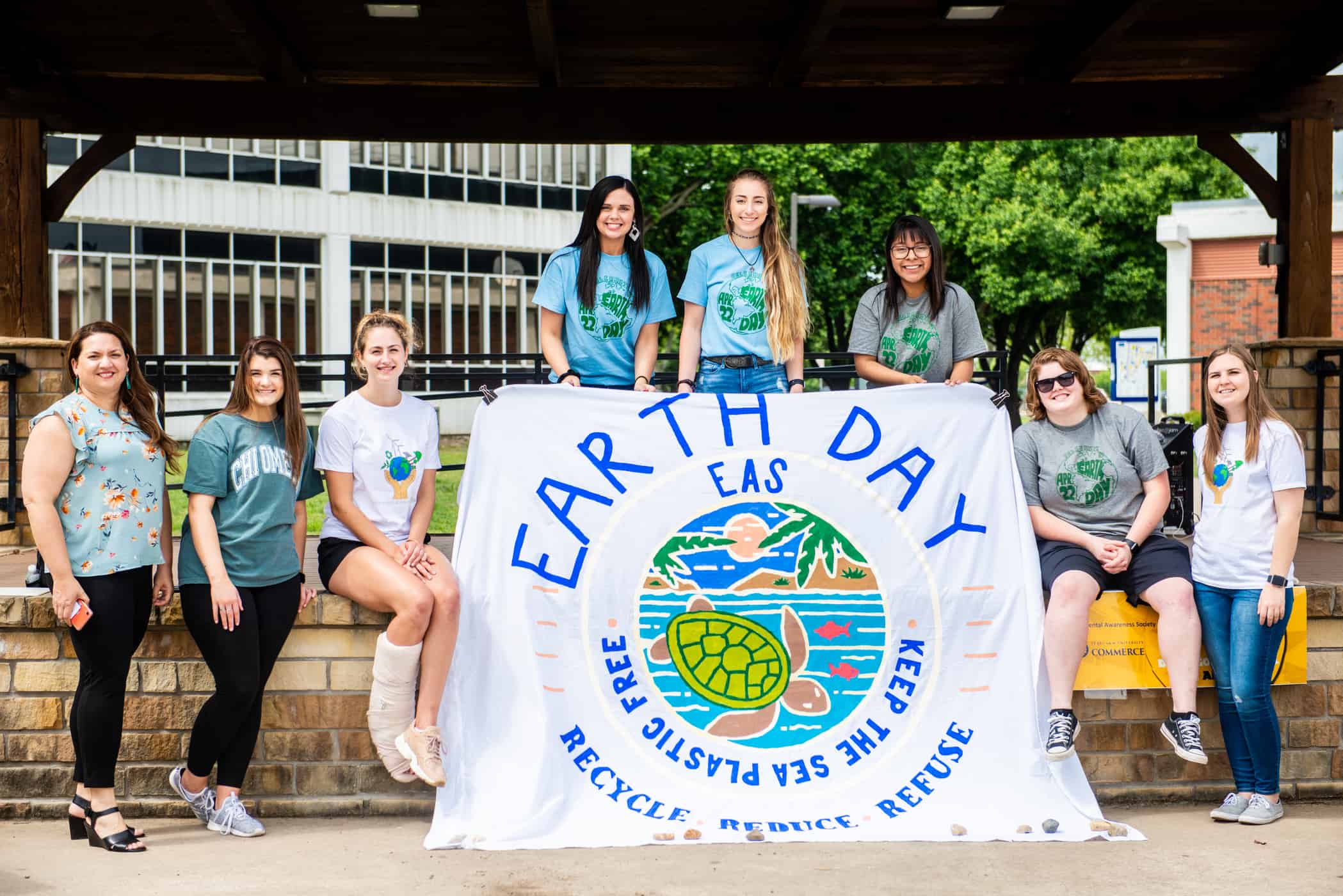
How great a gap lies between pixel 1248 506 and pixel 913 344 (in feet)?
4.79

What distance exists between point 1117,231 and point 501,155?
656 inches

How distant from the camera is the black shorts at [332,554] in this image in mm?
4859

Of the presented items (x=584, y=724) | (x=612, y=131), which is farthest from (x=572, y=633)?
(x=612, y=131)

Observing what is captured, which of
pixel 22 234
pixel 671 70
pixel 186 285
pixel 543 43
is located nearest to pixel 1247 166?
pixel 671 70

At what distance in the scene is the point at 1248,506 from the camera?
4816mm

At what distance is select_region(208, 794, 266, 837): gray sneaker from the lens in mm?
4734

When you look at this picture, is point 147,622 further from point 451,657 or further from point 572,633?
point 572,633

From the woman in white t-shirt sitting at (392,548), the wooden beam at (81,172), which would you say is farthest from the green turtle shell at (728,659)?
the wooden beam at (81,172)

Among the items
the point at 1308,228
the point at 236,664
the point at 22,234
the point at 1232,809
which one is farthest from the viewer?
the point at 1308,228

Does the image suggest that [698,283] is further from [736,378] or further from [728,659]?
[728,659]

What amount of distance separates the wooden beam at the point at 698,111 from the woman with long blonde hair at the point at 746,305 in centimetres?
377

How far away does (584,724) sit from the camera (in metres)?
4.84

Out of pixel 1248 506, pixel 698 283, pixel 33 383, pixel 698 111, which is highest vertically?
pixel 698 111

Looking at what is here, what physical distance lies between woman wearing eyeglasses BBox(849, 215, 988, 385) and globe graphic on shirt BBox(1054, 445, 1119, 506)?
2.13ft
